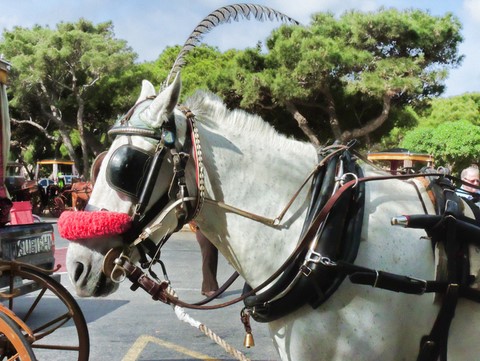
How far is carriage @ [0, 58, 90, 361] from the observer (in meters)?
3.74

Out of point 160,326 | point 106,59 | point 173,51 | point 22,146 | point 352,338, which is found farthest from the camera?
point 173,51

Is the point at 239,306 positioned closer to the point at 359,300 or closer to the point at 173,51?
the point at 359,300

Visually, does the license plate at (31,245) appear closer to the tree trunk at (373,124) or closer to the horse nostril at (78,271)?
the horse nostril at (78,271)

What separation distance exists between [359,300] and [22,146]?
34846mm

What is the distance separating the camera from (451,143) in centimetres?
2656

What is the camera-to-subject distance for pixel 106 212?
2436 millimetres

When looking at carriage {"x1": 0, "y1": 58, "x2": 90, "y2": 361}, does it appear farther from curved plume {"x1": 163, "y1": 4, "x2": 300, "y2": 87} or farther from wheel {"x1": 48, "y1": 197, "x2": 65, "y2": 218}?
wheel {"x1": 48, "y1": 197, "x2": 65, "y2": 218}

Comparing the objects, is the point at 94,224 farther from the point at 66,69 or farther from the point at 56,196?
the point at 66,69

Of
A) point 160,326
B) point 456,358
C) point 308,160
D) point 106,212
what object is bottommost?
point 160,326

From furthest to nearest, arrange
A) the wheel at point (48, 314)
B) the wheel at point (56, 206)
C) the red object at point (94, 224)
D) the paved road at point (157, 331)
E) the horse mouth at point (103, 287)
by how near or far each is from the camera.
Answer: the wheel at point (56, 206) < the paved road at point (157, 331) < the wheel at point (48, 314) < the horse mouth at point (103, 287) < the red object at point (94, 224)

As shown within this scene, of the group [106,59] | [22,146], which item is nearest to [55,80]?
[106,59]

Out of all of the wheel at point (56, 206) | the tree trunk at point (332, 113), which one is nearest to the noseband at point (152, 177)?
the tree trunk at point (332, 113)

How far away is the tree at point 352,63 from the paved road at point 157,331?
1190 cm

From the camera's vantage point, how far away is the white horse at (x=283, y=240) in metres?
2.44
